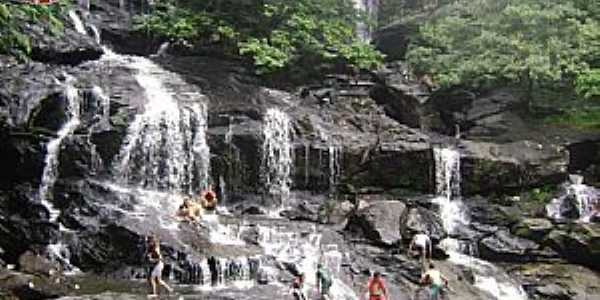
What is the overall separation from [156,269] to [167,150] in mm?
7300

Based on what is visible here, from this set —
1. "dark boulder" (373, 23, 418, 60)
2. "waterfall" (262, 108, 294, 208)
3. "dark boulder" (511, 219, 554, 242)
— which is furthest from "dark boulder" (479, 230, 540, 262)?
"dark boulder" (373, 23, 418, 60)

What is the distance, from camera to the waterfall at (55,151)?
818 inches

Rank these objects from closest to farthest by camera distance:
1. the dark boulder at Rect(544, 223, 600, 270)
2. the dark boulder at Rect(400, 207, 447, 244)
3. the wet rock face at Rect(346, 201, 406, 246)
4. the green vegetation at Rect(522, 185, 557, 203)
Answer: the wet rock face at Rect(346, 201, 406, 246), the dark boulder at Rect(400, 207, 447, 244), the dark boulder at Rect(544, 223, 600, 270), the green vegetation at Rect(522, 185, 557, 203)

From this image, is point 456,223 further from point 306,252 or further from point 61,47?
→ point 61,47

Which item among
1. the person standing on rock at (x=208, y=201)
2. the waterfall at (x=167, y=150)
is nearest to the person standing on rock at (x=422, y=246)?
the person standing on rock at (x=208, y=201)

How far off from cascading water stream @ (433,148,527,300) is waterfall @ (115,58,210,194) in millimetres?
7680

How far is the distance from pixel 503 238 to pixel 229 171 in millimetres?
8655

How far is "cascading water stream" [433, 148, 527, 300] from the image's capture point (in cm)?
1930

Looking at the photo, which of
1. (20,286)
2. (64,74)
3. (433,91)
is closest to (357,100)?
(433,91)

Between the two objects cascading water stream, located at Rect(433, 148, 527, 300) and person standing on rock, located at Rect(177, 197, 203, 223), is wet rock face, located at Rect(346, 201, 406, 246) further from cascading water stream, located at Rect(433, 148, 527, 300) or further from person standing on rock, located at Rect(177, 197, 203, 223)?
person standing on rock, located at Rect(177, 197, 203, 223)

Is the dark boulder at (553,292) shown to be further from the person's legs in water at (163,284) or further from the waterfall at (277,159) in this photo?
the person's legs in water at (163,284)

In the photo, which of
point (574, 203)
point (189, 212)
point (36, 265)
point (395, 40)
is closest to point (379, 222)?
point (189, 212)

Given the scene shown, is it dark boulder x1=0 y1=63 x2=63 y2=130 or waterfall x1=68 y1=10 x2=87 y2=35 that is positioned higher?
waterfall x1=68 y1=10 x2=87 y2=35

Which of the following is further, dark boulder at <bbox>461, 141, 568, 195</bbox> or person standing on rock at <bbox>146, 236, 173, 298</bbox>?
dark boulder at <bbox>461, 141, 568, 195</bbox>
